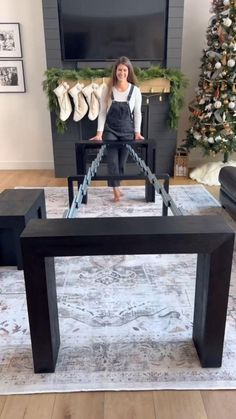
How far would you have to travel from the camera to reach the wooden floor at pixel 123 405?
1130 mm

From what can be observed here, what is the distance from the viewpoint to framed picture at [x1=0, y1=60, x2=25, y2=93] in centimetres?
411

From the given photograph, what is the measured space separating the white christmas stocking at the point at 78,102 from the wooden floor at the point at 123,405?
316 cm

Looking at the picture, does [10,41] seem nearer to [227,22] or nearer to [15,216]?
[227,22]

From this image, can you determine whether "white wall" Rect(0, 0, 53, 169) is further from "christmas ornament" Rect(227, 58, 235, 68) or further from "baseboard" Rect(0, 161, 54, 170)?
"christmas ornament" Rect(227, 58, 235, 68)

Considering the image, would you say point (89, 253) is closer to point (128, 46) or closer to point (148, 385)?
point (148, 385)

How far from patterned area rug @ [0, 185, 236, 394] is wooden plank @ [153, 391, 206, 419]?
0.10 ft

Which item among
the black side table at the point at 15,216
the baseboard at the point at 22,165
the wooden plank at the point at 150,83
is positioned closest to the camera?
the black side table at the point at 15,216

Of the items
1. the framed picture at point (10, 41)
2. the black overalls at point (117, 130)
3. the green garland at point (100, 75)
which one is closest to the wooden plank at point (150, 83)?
the green garland at point (100, 75)

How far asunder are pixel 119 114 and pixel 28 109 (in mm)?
1726

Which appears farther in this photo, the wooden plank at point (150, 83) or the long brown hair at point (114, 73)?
the wooden plank at point (150, 83)

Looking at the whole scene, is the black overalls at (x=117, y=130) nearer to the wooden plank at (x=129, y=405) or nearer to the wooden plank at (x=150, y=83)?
the wooden plank at (x=150, y=83)

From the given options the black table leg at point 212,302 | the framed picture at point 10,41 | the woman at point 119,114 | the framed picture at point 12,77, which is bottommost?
the black table leg at point 212,302

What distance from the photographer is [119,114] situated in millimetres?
3096

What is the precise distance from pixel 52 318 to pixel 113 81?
235 centimetres
